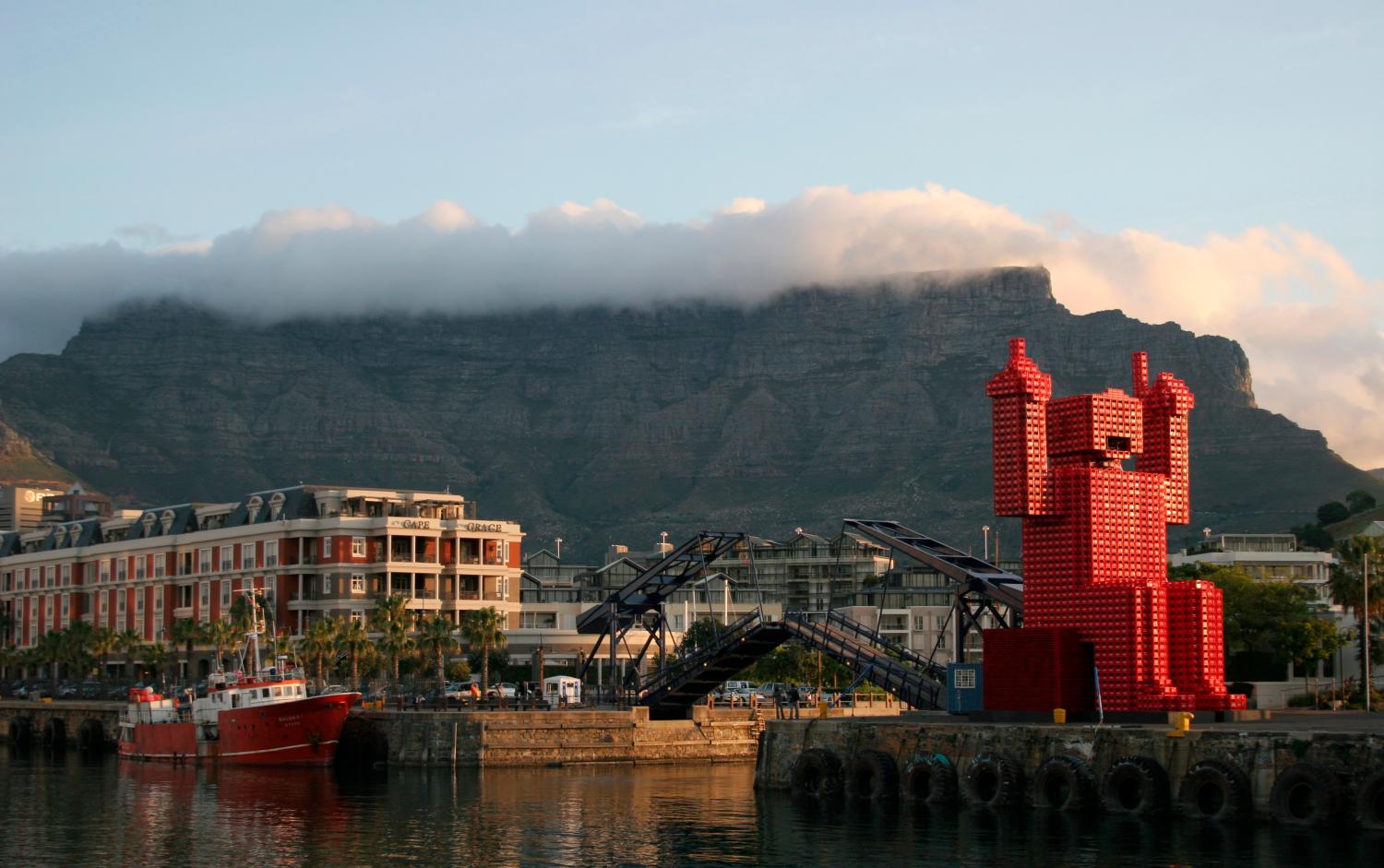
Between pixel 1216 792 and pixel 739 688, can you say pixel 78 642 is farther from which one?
pixel 1216 792

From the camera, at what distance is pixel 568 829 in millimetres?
67375

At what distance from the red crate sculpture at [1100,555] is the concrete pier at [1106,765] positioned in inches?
99.6

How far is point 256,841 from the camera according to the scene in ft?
216

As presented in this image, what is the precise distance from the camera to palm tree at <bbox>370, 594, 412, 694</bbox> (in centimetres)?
12194

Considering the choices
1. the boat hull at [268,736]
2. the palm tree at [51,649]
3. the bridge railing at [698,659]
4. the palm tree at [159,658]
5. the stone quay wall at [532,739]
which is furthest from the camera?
the palm tree at [51,649]

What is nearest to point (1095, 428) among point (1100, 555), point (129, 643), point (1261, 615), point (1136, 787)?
point (1100, 555)

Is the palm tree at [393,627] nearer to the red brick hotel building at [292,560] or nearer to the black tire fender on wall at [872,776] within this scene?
the red brick hotel building at [292,560]

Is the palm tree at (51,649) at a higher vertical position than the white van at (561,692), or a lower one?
higher

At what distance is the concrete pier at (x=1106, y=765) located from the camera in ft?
188

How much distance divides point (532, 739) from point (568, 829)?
93.5 feet

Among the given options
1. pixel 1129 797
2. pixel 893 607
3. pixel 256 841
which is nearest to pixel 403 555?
pixel 893 607

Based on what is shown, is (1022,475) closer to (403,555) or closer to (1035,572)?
(1035,572)

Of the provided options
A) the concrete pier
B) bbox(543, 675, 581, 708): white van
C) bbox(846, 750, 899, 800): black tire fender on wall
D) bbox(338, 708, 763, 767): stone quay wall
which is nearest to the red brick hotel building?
bbox(543, 675, 581, 708): white van

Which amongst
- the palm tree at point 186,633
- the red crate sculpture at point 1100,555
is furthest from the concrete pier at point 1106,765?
the palm tree at point 186,633
